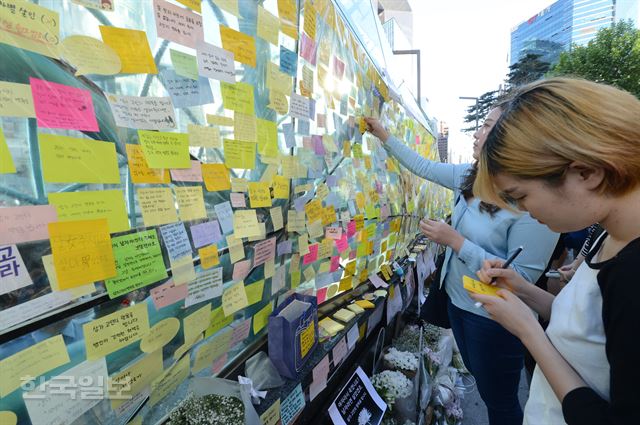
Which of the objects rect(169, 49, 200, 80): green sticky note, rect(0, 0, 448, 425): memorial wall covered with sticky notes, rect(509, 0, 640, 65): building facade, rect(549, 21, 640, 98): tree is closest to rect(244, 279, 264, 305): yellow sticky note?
rect(0, 0, 448, 425): memorial wall covered with sticky notes

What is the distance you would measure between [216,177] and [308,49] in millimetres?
726

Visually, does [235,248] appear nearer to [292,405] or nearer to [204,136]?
[204,136]

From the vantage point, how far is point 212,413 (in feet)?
2.57

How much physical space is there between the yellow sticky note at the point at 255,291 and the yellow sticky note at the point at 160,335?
273 millimetres

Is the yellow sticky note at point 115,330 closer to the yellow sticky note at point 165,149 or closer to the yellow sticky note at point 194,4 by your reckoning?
the yellow sticky note at point 165,149

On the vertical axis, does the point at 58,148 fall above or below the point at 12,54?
below

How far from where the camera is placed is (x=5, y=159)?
510mm

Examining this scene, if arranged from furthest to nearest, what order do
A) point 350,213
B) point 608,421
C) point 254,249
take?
point 350,213 < point 254,249 < point 608,421

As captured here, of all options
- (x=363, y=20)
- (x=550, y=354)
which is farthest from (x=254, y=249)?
(x=363, y=20)

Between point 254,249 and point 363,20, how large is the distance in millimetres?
1682

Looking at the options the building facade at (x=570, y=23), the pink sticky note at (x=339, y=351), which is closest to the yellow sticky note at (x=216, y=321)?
the pink sticky note at (x=339, y=351)

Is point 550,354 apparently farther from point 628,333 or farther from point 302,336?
point 302,336

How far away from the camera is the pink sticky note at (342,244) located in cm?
164

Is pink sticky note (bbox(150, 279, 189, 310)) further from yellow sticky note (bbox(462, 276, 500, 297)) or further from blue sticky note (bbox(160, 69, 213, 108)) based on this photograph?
yellow sticky note (bbox(462, 276, 500, 297))
